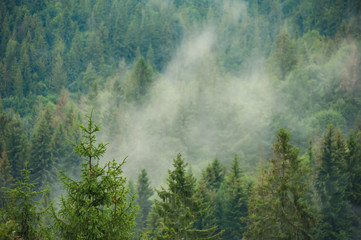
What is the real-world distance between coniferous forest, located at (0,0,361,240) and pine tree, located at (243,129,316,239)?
65 mm

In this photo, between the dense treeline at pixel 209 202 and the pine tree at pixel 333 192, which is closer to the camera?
the dense treeline at pixel 209 202

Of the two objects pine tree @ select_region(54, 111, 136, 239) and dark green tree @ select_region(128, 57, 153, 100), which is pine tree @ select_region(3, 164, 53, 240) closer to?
pine tree @ select_region(54, 111, 136, 239)

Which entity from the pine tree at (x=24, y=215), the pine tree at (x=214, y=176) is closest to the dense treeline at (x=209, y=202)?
the pine tree at (x=24, y=215)

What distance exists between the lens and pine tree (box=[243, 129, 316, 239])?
19.4 metres

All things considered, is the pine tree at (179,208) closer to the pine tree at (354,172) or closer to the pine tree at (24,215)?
the pine tree at (24,215)

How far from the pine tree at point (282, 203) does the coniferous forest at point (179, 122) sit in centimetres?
7

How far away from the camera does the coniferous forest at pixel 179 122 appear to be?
14.6 metres

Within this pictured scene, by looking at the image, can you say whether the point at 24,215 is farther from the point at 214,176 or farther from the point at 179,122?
the point at 179,122

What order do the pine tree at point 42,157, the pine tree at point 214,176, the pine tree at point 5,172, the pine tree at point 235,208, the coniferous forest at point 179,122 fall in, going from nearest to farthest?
the coniferous forest at point 179,122 < the pine tree at point 235,208 < the pine tree at point 214,176 < the pine tree at point 5,172 < the pine tree at point 42,157

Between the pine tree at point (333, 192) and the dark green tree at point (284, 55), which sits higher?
the dark green tree at point (284, 55)

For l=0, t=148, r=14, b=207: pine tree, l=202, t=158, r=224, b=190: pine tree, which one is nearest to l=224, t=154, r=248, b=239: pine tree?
l=202, t=158, r=224, b=190: pine tree

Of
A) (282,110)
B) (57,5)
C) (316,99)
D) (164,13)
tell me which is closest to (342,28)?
(316,99)

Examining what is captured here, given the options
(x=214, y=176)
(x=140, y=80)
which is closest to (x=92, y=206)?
(x=214, y=176)

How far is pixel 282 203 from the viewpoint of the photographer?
19547 mm
